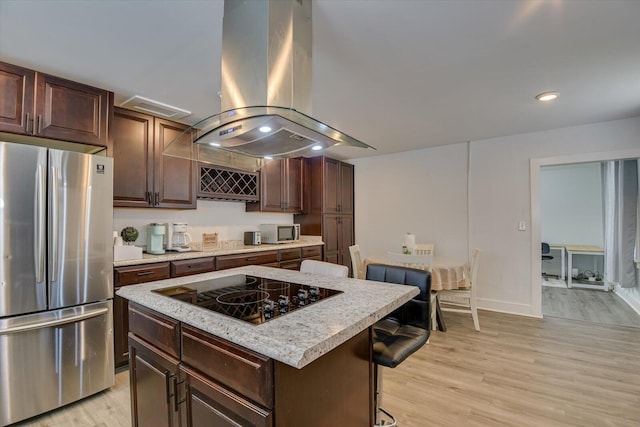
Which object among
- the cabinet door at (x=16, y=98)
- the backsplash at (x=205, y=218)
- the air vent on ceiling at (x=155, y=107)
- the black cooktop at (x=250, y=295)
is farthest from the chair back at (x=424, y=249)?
the cabinet door at (x=16, y=98)

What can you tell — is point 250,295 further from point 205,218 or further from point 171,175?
point 205,218

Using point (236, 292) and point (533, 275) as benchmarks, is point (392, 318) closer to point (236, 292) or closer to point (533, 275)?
point (236, 292)

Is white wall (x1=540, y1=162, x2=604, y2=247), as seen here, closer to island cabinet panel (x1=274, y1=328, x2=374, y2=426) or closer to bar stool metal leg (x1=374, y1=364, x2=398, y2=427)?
bar stool metal leg (x1=374, y1=364, x2=398, y2=427)

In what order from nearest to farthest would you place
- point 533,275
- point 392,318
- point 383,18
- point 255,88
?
1. point 255,88
2. point 383,18
3. point 392,318
4. point 533,275

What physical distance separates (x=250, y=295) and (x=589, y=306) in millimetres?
4904

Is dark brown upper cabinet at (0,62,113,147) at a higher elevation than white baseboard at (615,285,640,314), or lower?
higher

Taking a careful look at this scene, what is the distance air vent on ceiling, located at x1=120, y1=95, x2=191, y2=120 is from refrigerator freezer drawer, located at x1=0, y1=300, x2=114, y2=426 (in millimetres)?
1701

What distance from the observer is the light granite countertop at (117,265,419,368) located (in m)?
0.86

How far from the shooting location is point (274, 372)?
896mm

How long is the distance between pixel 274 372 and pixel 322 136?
107 cm

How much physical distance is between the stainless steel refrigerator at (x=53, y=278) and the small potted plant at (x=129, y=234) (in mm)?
681

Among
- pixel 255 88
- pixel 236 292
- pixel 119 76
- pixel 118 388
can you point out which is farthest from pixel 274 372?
pixel 119 76

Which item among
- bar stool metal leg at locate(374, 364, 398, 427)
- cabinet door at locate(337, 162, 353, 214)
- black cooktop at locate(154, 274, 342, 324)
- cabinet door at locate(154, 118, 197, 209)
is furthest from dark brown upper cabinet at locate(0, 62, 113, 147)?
cabinet door at locate(337, 162, 353, 214)

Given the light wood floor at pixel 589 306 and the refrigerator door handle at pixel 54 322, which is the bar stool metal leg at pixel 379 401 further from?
the light wood floor at pixel 589 306
